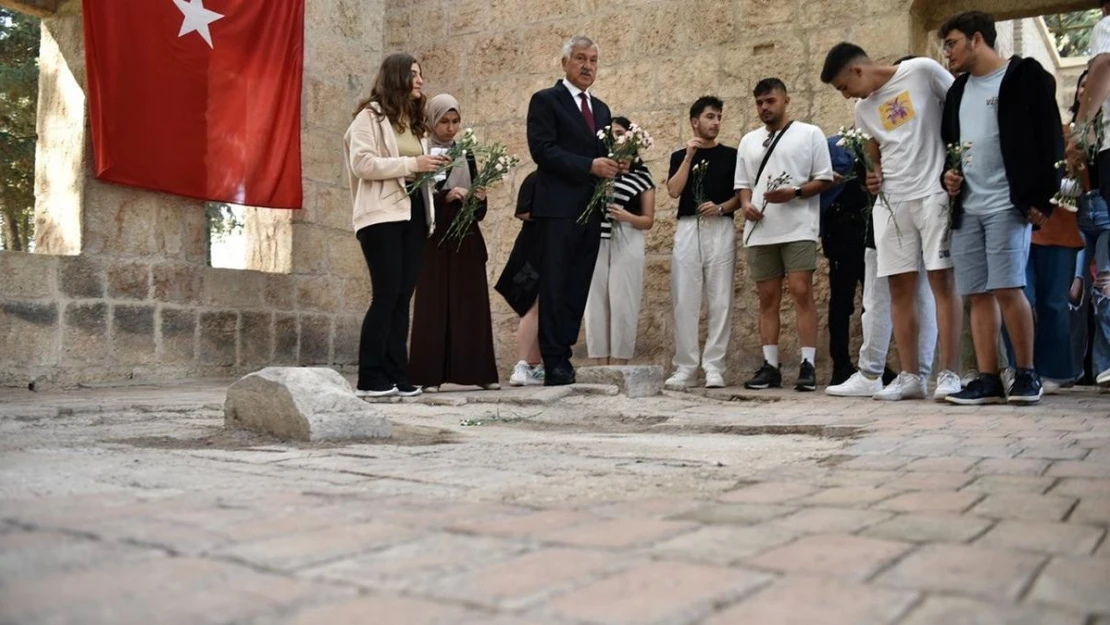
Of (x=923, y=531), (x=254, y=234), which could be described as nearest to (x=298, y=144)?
(x=254, y=234)

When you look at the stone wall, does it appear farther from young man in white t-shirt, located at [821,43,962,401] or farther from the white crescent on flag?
young man in white t-shirt, located at [821,43,962,401]

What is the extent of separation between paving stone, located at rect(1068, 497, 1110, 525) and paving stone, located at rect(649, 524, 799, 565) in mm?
534

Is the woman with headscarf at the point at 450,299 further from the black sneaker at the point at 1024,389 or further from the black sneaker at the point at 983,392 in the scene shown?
the black sneaker at the point at 1024,389

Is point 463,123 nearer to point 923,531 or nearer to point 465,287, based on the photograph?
point 465,287

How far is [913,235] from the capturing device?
187 inches

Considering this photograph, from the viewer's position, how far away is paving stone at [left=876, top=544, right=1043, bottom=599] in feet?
3.91

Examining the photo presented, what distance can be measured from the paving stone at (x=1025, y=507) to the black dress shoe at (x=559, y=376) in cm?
325

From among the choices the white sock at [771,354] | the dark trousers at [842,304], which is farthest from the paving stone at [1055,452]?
the white sock at [771,354]

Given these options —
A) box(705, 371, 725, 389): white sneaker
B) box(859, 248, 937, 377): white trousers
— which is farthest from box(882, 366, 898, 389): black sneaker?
box(705, 371, 725, 389): white sneaker

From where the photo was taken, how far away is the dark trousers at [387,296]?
14.9 feet

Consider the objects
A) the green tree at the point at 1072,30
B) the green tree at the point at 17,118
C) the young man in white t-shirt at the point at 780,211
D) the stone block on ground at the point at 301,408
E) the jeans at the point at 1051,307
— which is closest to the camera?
the stone block on ground at the point at 301,408

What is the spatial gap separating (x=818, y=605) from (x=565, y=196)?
13.8ft

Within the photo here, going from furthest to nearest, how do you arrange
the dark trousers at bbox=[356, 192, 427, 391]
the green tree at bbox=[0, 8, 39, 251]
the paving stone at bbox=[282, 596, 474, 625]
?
the green tree at bbox=[0, 8, 39, 251] → the dark trousers at bbox=[356, 192, 427, 391] → the paving stone at bbox=[282, 596, 474, 625]

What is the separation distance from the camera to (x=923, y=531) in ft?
5.00
